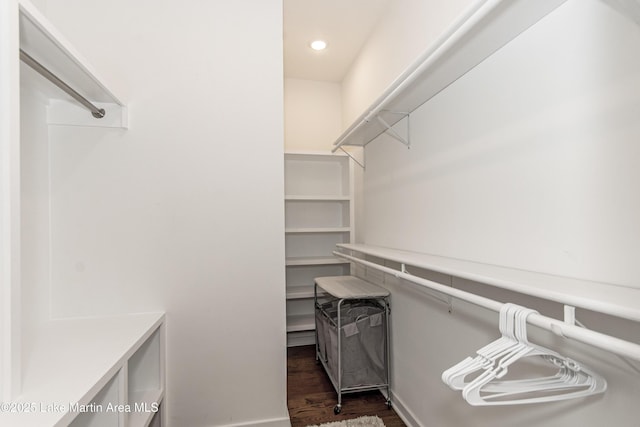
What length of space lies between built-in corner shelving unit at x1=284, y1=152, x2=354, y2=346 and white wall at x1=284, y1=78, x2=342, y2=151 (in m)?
0.30

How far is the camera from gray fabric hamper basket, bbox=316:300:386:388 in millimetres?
1938

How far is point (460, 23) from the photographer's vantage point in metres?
0.85

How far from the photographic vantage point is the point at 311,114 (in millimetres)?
3166

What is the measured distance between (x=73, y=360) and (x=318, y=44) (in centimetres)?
257

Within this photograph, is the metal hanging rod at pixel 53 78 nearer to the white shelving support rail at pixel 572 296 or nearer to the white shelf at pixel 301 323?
the white shelving support rail at pixel 572 296

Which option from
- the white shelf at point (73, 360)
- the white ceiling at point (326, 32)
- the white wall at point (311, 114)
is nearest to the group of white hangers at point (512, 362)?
the white shelf at point (73, 360)

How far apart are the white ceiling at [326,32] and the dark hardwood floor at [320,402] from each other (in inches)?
103

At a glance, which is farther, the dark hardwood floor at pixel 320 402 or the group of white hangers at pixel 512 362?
the dark hardwood floor at pixel 320 402

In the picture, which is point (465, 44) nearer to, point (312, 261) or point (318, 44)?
point (318, 44)

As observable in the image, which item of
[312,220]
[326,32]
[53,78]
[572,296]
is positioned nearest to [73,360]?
[53,78]

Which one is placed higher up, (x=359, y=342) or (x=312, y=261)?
(x=312, y=261)

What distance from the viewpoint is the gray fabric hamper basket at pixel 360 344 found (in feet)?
6.36

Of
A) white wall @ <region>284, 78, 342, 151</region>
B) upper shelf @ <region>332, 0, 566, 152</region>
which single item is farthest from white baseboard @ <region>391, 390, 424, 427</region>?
white wall @ <region>284, 78, 342, 151</region>

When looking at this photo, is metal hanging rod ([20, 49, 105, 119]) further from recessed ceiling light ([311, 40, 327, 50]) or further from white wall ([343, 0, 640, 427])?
recessed ceiling light ([311, 40, 327, 50])
